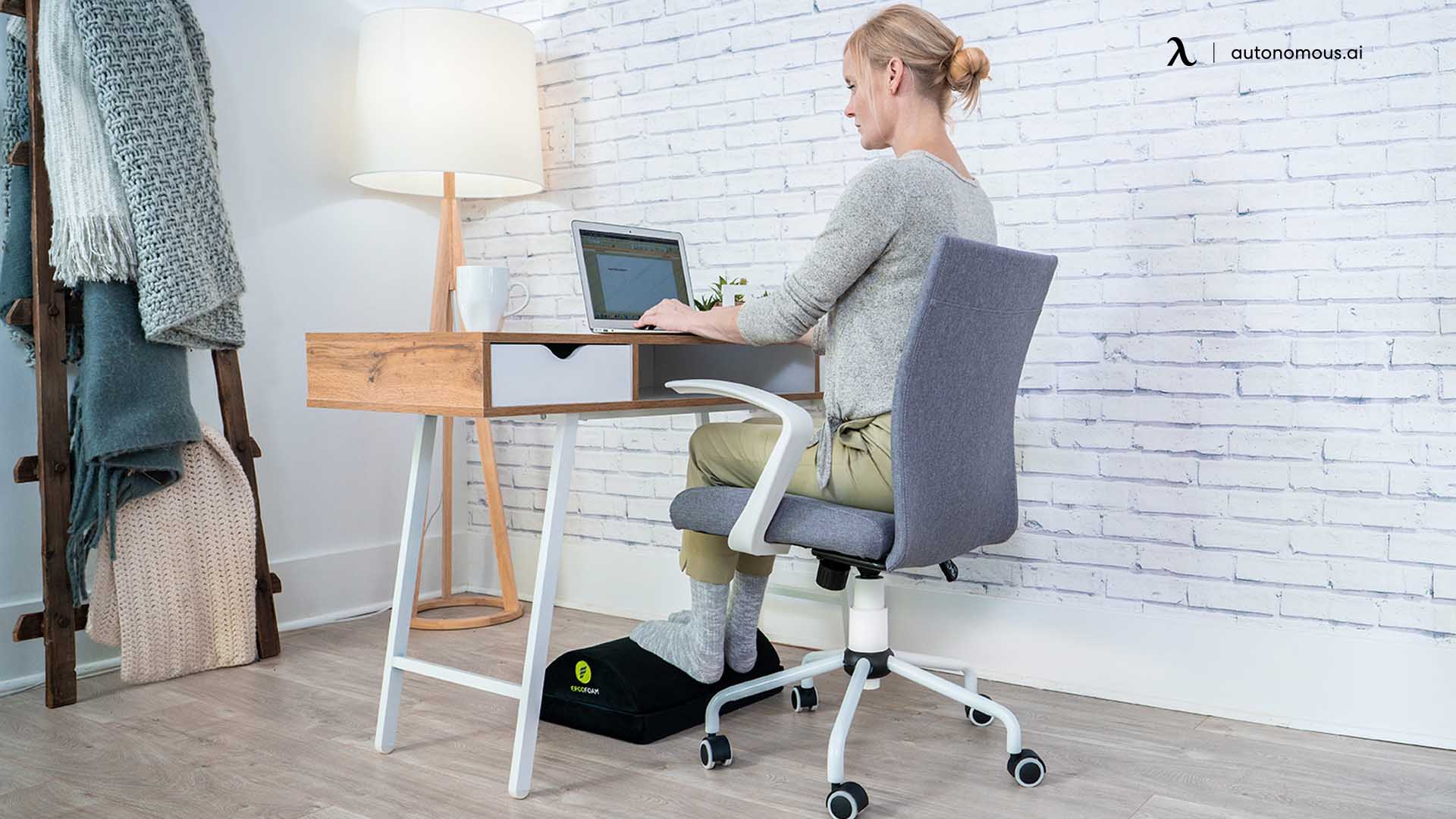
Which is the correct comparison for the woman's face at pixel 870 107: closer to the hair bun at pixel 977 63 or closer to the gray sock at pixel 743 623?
the hair bun at pixel 977 63

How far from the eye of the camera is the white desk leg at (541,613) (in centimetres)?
190

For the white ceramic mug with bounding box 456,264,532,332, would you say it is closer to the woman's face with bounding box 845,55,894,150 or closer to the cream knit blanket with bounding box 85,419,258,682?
the woman's face with bounding box 845,55,894,150

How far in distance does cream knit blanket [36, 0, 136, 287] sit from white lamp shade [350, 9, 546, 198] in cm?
70

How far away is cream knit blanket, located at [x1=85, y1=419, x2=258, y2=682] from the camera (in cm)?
248

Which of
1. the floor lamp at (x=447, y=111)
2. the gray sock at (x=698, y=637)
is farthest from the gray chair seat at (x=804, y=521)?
the floor lamp at (x=447, y=111)

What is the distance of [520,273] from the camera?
3432mm

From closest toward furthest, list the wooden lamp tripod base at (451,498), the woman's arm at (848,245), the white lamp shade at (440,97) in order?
1. the woman's arm at (848,245)
2. the white lamp shade at (440,97)
3. the wooden lamp tripod base at (451,498)

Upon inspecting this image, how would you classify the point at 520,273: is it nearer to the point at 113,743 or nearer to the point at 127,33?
the point at 127,33

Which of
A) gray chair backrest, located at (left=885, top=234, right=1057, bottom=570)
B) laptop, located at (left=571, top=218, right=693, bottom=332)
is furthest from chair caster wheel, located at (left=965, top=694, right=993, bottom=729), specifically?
laptop, located at (left=571, top=218, right=693, bottom=332)

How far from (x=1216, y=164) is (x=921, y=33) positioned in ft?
2.48

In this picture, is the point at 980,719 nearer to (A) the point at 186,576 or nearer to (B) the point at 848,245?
(B) the point at 848,245

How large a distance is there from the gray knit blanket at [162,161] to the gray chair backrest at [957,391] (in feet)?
5.26

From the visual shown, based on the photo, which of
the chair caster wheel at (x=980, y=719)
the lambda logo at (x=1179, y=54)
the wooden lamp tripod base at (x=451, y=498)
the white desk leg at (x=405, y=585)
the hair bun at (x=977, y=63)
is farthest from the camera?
the wooden lamp tripod base at (x=451, y=498)

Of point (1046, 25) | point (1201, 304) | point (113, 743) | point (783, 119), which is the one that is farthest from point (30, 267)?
point (1201, 304)
